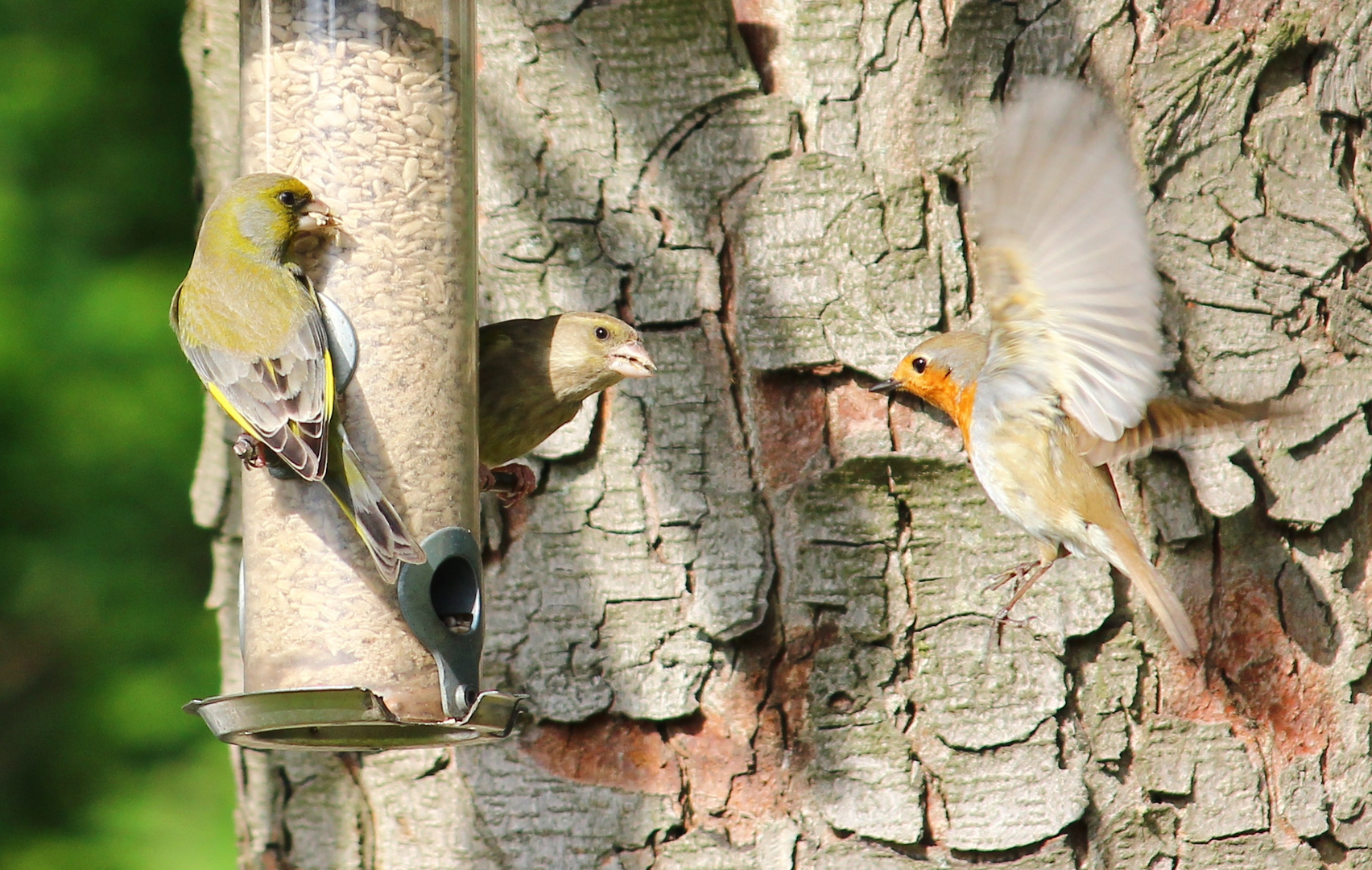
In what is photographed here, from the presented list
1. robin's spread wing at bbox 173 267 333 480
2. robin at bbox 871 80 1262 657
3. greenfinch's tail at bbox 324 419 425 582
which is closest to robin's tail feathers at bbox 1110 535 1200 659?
robin at bbox 871 80 1262 657

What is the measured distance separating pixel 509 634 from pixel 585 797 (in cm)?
44

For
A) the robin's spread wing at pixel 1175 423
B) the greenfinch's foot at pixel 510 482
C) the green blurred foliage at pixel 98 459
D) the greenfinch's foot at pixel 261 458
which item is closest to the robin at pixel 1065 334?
the robin's spread wing at pixel 1175 423

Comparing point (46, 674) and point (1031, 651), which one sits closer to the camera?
point (1031, 651)

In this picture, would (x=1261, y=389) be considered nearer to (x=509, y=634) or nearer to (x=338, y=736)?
(x=509, y=634)

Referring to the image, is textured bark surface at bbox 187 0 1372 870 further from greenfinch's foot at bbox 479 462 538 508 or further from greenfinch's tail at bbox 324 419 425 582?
greenfinch's tail at bbox 324 419 425 582

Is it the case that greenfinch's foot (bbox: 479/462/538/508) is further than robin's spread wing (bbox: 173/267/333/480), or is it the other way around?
greenfinch's foot (bbox: 479/462/538/508)

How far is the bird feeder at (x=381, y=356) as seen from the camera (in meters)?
3.04

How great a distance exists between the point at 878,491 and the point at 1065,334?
2.08 feet

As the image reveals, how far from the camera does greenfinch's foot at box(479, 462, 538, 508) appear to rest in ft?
11.8

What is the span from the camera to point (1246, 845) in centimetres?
341

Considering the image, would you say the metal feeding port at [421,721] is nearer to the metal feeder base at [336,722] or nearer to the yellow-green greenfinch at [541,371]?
the metal feeder base at [336,722]

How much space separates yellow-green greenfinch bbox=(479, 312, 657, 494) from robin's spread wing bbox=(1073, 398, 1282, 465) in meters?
1.14

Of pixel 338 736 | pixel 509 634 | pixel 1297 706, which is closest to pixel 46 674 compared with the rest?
pixel 509 634

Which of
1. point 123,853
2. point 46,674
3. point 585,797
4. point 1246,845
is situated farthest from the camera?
point 46,674
